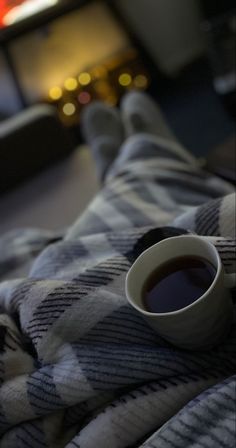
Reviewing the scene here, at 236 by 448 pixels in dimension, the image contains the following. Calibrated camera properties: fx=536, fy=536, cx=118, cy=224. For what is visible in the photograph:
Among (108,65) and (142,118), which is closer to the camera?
(142,118)

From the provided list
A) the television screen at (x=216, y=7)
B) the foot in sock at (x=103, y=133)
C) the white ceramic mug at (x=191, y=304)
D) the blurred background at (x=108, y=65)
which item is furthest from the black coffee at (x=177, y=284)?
the television screen at (x=216, y=7)

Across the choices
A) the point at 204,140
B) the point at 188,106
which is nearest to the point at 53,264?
the point at 204,140

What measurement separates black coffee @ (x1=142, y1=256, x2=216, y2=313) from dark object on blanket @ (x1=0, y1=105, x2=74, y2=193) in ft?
3.20

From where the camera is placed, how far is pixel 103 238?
0.67m

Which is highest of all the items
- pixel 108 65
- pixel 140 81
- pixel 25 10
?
pixel 25 10

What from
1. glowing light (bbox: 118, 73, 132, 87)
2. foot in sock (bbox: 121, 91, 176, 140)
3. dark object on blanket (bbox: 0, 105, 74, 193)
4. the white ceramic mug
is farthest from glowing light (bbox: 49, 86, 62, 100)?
the white ceramic mug

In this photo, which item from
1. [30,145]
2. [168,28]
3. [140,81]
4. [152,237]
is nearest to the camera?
[152,237]

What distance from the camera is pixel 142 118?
113cm

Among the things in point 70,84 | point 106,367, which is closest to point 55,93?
point 70,84

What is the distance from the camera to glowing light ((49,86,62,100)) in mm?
2096

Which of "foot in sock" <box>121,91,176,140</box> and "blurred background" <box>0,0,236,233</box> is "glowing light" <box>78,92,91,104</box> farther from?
"foot in sock" <box>121,91,176,140</box>

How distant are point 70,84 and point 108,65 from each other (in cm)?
18

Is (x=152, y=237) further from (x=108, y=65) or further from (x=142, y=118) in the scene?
(x=108, y=65)

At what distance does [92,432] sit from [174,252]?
17 cm
